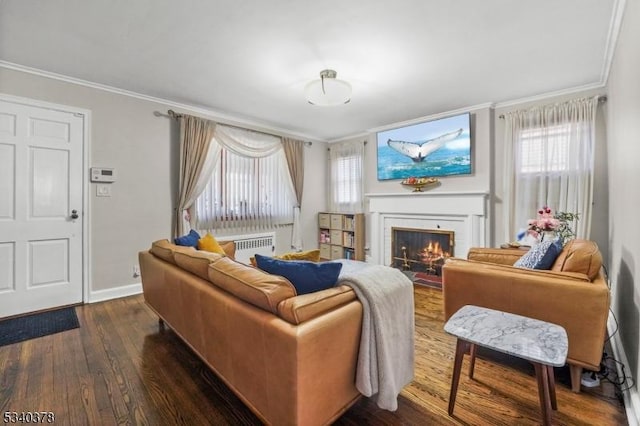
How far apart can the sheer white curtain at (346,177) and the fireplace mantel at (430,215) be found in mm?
353

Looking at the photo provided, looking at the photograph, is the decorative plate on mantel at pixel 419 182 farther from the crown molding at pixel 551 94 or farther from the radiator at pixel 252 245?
the radiator at pixel 252 245

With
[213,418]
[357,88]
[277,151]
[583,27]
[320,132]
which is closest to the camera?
[213,418]

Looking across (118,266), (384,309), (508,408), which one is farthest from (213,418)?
(118,266)

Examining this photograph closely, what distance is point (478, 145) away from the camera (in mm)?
3836

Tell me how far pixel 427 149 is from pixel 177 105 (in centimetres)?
354

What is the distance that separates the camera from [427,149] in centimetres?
423

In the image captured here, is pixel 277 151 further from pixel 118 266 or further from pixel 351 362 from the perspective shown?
pixel 351 362

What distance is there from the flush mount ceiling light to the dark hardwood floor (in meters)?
2.26

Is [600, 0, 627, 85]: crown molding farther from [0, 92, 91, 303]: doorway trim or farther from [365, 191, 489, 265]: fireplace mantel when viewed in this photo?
[0, 92, 91, 303]: doorway trim

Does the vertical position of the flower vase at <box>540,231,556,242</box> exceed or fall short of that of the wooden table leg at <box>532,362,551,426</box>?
it exceeds it

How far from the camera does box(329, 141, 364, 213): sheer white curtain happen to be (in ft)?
17.3

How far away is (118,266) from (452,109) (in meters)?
4.73

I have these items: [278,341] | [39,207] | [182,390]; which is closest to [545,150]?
[278,341]

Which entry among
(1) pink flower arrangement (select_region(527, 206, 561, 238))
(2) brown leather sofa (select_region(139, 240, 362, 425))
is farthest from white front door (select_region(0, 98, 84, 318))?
(1) pink flower arrangement (select_region(527, 206, 561, 238))
